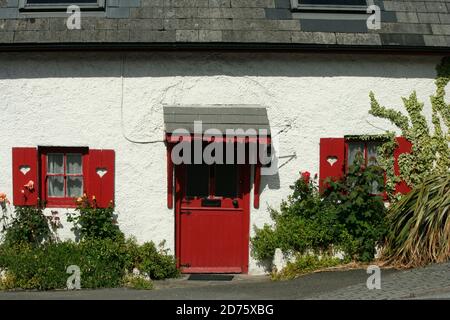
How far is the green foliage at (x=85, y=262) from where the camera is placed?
9711mm

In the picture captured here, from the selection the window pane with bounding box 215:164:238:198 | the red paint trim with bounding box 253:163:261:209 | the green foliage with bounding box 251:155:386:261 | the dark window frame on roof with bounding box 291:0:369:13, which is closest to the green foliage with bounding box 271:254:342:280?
the green foliage with bounding box 251:155:386:261

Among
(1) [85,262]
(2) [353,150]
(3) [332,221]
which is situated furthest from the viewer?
(2) [353,150]

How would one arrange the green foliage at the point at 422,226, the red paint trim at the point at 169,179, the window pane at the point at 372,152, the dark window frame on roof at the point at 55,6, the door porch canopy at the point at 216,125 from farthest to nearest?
1. the window pane at the point at 372,152
2. the dark window frame on roof at the point at 55,6
3. the red paint trim at the point at 169,179
4. the door porch canopy at the point at 216,125
5. the green foliage at the point at 422,226

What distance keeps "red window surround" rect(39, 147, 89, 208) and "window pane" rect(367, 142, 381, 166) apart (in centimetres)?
444

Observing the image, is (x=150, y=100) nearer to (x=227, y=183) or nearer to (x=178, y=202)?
(x=178, y=202)

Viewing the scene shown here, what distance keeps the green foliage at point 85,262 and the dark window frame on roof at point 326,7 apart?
4302 mm

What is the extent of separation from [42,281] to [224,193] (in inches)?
119

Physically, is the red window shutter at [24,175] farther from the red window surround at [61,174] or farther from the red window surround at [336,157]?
the red window surround at [336,157]

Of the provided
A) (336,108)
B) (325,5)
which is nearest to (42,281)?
(336,108)

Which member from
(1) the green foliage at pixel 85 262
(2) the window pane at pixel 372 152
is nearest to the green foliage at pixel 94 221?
(1) the green foliage at pixel 85 262

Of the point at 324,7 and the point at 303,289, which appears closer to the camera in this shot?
the point at 303,289

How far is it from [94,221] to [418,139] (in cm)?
516

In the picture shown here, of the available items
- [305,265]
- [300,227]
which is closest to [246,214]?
[300,227]

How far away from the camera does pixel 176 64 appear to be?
1037 cm
